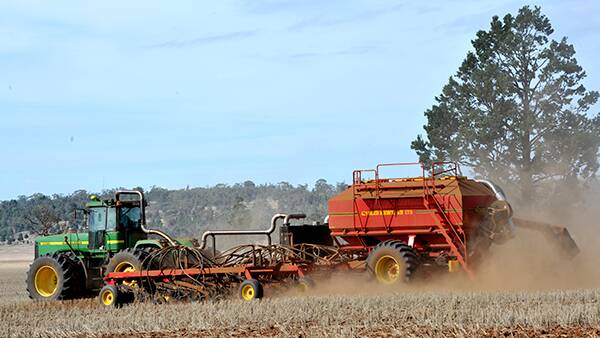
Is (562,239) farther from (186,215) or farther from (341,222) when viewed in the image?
(186,215)

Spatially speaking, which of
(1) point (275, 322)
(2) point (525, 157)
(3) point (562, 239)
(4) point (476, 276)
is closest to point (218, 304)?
(1) point (275, 322)

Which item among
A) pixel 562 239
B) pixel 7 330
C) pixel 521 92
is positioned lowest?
pixel 7 330

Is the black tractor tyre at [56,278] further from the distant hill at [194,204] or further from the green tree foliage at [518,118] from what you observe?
the distant hill at [194,204]

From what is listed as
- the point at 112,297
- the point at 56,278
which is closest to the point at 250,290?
the point at 112,297

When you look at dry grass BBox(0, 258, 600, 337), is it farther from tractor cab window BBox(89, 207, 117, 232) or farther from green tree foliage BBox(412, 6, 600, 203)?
green tree foliage BBox(412, 6, 600, 203)

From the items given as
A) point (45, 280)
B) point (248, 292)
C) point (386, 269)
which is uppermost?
point (386, 269)

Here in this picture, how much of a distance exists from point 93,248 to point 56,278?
1175 mm

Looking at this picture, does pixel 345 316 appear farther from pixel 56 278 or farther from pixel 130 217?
pixel 56 278

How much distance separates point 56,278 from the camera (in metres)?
23.3

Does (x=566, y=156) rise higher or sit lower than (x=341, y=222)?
higher

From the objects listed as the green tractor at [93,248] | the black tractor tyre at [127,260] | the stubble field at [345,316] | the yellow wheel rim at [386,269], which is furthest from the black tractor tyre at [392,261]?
the black tractor tyre at [127,260]

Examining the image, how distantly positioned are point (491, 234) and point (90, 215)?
982 cm

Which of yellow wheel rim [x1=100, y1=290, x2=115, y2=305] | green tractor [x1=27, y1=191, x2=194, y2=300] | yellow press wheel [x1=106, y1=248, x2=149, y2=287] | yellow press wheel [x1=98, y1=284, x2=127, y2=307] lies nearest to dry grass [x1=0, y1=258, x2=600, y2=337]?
yellow press wheel [x1=98, y1=284, x2=127, y2=307]

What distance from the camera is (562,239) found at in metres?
23.1
